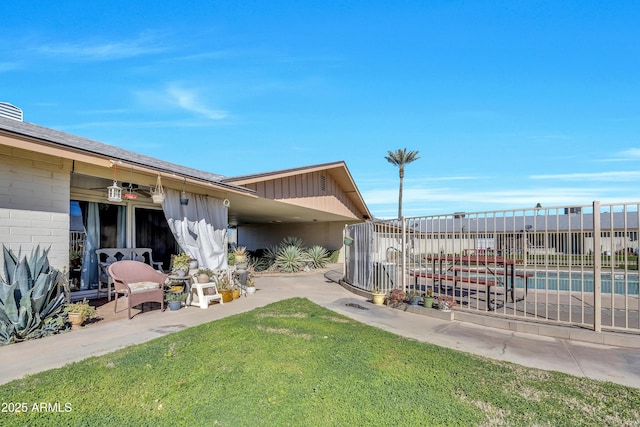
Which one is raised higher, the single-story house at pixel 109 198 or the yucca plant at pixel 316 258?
the single-story house at pixel 109 198

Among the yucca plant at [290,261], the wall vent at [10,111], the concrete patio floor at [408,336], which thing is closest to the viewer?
the concrete patio floor at [408,336]

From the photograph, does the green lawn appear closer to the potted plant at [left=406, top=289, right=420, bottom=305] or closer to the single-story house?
the potted plant at [left=406, top=289, right=420, bottom=305]

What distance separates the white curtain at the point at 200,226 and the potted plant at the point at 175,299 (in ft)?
3.81

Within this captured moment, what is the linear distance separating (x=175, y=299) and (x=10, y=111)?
6.69 metres

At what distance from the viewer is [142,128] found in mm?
12484

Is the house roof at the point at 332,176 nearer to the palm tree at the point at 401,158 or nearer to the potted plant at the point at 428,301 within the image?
the potted plant at the point at 428,301

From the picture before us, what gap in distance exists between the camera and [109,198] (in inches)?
261

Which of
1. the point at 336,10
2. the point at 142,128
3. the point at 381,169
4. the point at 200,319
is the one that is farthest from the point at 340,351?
the point at 381,169

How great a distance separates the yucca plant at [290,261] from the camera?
15492mm

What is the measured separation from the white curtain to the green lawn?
13.4 ft

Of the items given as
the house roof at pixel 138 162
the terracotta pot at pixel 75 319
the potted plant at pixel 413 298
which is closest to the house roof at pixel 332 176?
the house roof at pixel 138 162

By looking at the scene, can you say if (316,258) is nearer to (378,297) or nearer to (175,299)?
(378,297)

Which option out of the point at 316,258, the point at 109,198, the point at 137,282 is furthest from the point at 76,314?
the point at 316,258

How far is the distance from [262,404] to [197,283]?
16.8 feet
